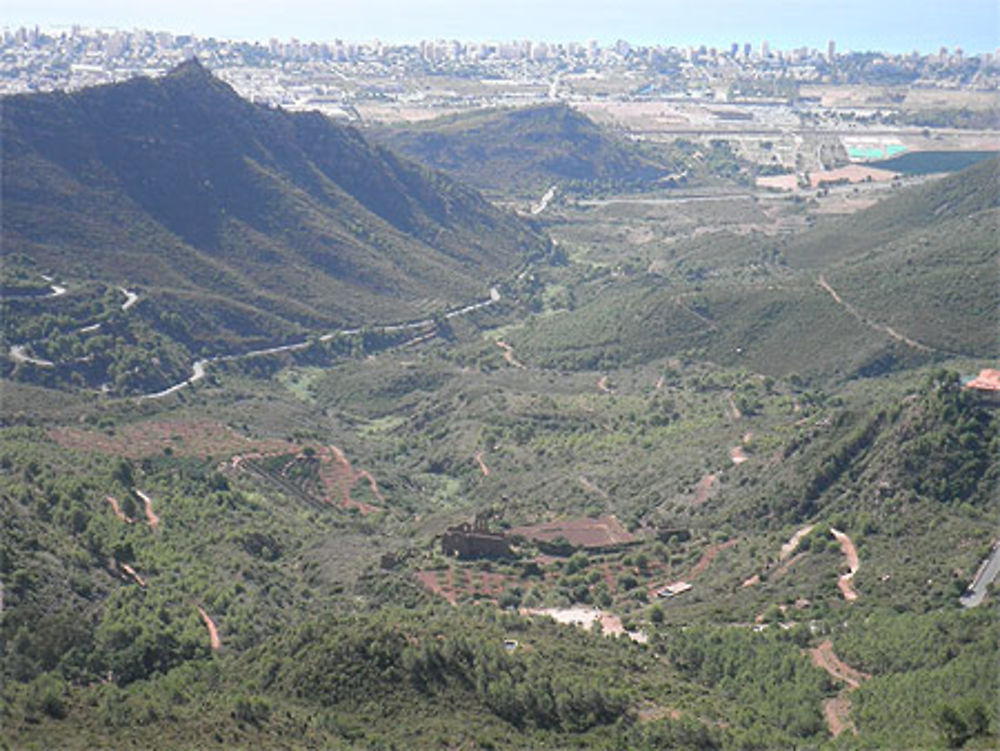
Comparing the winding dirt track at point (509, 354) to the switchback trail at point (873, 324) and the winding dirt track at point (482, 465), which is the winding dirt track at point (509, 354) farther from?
the switchback trail at point (873, 324)

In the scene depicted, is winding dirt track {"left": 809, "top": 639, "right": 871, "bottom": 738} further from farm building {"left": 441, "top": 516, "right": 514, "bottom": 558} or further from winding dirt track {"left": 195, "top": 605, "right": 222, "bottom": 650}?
winding dirt track {"left": 195, "top": 605, "right": 222, "bottom": 650}

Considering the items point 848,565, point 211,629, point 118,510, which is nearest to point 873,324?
point 848,565

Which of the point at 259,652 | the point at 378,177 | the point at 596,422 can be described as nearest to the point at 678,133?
the point at 378,177

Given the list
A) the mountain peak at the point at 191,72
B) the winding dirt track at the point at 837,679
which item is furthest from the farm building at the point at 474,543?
the mountain peak at the point at 191,72

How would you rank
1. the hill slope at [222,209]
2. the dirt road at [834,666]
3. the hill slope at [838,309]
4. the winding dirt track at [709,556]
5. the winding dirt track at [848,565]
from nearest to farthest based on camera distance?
the dirt road at [834,666]
the winding dirt track at [848,565]
the winding dirt track at [709,556]
the hill slope at [838,309]
the hill slope at [222,209]

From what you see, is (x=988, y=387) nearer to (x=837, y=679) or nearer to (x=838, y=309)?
(x=837, y=679)

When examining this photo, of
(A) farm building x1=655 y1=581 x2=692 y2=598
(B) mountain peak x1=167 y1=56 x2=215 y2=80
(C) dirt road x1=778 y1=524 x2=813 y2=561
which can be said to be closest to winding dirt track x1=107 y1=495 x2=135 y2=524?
(A) farm building x1=655 y1=581 x2=692 y2=598

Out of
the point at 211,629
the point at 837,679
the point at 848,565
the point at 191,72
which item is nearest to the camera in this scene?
the point at 837,679
